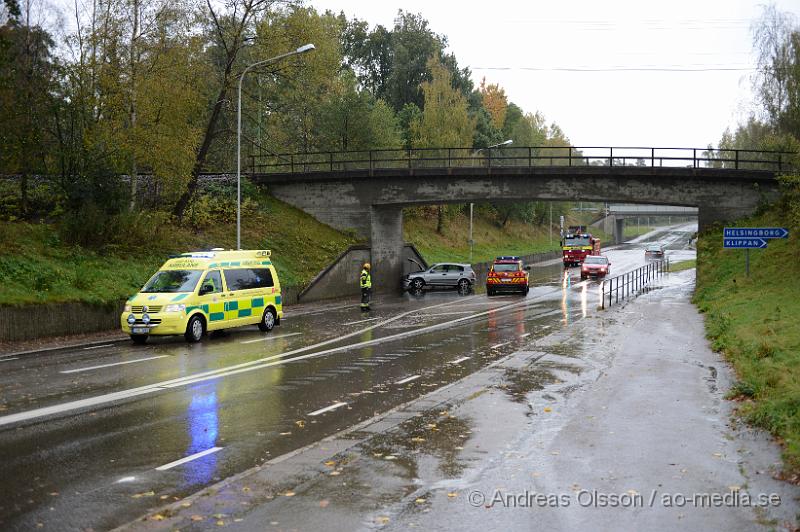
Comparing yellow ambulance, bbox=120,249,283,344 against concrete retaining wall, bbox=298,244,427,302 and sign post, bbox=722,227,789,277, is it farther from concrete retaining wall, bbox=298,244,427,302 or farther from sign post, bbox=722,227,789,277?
sign post, bbox=722,227,789,277

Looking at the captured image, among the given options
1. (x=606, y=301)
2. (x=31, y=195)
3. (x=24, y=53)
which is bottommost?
(x=606, y=301)

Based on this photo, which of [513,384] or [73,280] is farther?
[73,280]

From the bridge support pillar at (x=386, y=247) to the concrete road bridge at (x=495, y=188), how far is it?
0.18 feet

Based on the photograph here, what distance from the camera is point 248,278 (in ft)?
73.9

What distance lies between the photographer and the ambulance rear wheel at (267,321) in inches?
907

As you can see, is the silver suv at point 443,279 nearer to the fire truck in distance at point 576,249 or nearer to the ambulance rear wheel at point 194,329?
the ambulance rear wheel at point 194,329

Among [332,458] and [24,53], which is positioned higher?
[24,53]

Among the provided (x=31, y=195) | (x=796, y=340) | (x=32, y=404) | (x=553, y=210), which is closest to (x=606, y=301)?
(x=796, y=340)

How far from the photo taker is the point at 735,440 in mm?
9609

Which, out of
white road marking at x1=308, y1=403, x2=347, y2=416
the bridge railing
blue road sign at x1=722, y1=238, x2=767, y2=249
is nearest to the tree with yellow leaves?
the bridge railing

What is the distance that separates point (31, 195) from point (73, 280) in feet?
34.9

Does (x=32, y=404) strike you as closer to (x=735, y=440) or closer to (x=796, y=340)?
(x=735, y=440)

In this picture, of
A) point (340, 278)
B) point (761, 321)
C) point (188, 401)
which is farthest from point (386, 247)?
point (188, 401)

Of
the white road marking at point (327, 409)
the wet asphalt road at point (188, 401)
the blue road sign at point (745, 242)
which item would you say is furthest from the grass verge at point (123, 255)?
the blue road sign at point (745, 242)
